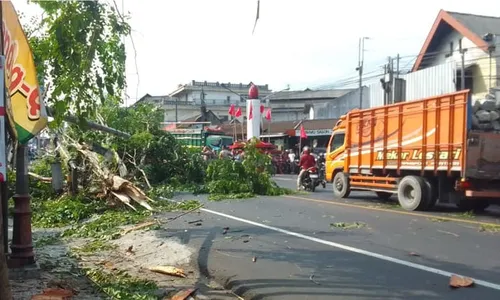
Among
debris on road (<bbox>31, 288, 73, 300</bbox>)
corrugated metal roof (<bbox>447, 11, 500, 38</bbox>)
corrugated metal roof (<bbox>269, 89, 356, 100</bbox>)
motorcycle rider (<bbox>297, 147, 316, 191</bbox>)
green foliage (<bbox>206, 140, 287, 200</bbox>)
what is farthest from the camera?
corrugated metal roof (<bbox>269, 89, 356, 100</bbox>)

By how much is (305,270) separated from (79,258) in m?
3.58

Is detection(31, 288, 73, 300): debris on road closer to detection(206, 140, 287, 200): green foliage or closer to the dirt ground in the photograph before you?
the dirt ground

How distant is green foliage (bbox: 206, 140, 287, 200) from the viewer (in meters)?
18.0

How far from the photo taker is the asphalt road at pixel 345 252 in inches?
244

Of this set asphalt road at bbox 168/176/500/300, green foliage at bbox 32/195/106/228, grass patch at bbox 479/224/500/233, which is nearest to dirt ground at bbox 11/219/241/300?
asphalt road at bbox 168/176/500/300

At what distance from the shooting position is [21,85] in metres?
5.61

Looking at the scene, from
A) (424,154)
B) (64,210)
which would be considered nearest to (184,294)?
(64,210)

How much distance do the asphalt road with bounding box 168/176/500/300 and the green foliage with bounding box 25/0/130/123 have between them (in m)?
2.86

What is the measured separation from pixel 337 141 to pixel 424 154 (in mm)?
4611

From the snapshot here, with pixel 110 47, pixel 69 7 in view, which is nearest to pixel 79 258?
pixel 110 47

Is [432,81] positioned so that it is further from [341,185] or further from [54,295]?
[54,295]

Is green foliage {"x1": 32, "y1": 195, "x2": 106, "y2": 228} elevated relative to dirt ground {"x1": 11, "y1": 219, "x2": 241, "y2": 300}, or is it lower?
elevated

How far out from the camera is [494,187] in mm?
12312

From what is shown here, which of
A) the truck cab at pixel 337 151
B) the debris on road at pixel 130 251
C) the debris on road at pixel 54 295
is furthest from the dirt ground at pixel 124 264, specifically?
the truck cab at pixel 337 151
